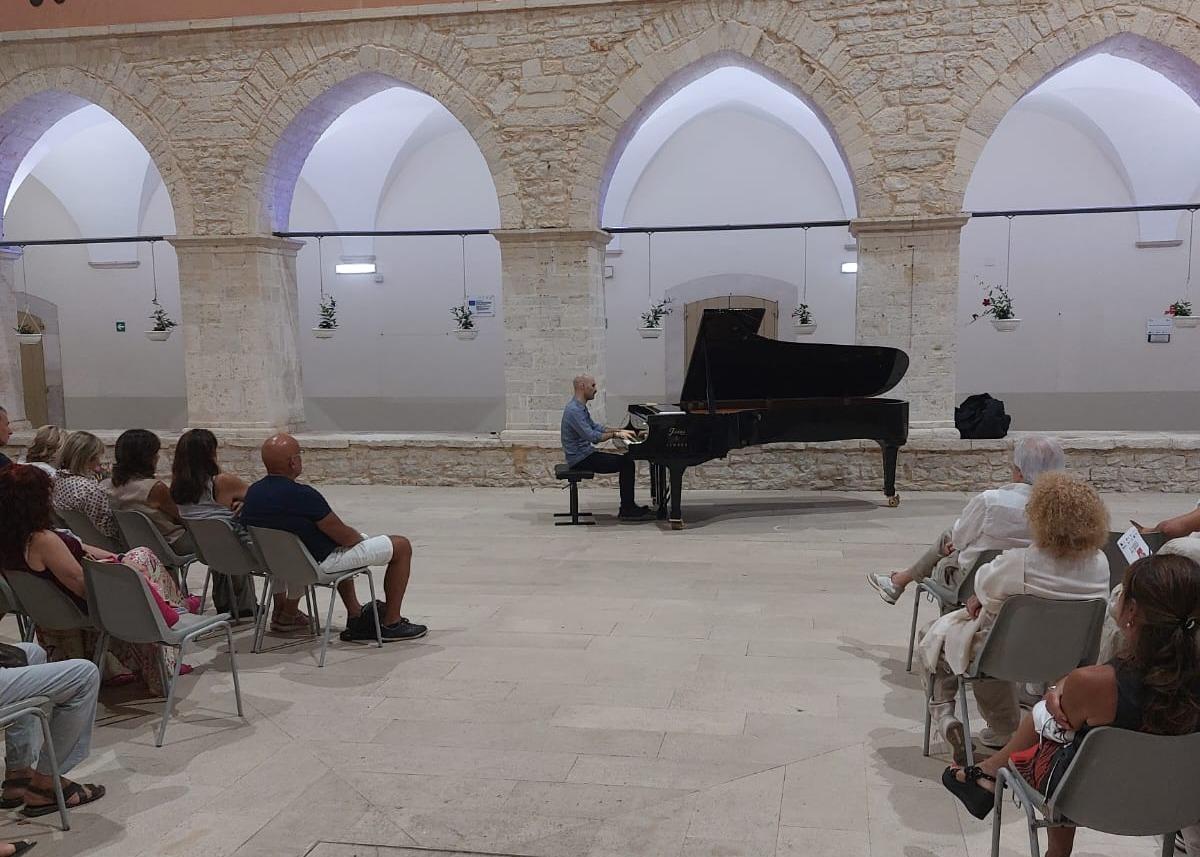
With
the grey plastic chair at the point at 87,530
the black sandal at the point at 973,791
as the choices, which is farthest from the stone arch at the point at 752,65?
the black sandal at the point at 973,791

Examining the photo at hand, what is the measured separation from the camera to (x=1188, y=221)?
33.7 feet

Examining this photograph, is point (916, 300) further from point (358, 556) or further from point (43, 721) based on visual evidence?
point (43, 721)

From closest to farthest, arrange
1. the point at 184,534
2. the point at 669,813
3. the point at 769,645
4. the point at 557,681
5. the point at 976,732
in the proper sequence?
the point at 669,813
the point at 976,732
the point at 557,681
the point at 769,645
the point at 184,534

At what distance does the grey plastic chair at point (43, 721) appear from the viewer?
2578 millimetres

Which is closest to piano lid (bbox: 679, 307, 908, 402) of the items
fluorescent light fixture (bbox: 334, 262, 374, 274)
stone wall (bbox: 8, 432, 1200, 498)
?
stone wall (bbox: 8, 432, 1200, 498)

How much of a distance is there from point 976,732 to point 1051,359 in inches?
344

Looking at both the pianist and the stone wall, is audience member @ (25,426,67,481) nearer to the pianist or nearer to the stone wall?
→ the pianist

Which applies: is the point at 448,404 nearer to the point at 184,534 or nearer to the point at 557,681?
the point at 184,534

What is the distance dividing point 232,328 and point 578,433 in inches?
164

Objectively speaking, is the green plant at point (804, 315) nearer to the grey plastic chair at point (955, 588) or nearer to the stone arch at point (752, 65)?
the stone arch at point (752, 65)

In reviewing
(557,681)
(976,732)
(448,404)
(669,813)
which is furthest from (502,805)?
(448,404)

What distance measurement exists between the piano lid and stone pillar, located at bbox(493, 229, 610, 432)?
177 cm

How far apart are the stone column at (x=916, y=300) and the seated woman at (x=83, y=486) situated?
6111 millimetres

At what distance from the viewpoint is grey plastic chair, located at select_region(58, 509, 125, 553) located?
425cm
